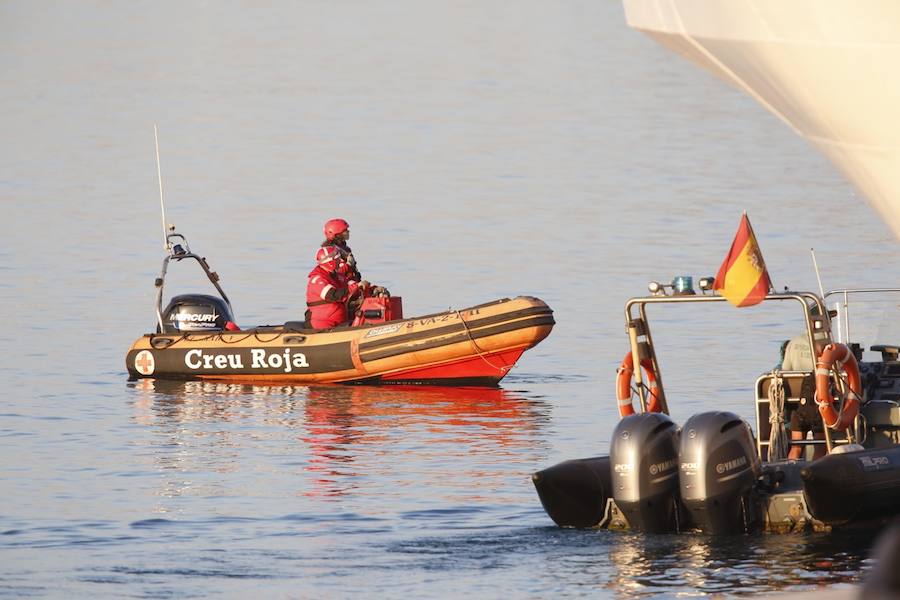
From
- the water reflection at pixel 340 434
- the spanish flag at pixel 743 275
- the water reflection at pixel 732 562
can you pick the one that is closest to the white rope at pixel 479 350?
the water reflection at pixel 340 434

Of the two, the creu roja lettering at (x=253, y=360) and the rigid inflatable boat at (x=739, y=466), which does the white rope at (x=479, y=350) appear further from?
the rigid inflatable boat at (x=739, y=466)

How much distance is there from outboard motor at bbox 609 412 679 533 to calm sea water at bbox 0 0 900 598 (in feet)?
0.63

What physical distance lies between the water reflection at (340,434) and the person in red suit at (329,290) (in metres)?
0.74

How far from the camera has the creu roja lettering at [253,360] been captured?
21.3m

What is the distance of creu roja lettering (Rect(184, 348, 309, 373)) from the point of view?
2134 centimetres

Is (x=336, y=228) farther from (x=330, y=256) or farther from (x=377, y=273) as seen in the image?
(x=377, y=273)

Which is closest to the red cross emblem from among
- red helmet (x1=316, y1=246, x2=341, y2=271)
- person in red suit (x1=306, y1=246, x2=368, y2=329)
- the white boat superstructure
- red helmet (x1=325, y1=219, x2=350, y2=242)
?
person in red suit (x1=306, y1=246, x2=368, y2=329)

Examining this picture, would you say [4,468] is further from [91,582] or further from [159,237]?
[159,237]

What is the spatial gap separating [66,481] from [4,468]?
0.97 meters

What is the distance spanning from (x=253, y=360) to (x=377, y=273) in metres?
8.81

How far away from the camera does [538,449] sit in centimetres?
1792

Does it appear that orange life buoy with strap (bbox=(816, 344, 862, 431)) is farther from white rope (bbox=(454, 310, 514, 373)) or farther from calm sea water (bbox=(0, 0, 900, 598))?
white rope (bbox=(454, 310, 514, 373))

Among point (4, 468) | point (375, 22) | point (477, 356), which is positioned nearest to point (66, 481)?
point (4, 468)

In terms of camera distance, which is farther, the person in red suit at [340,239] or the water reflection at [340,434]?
the person in red suit at [340,239]
